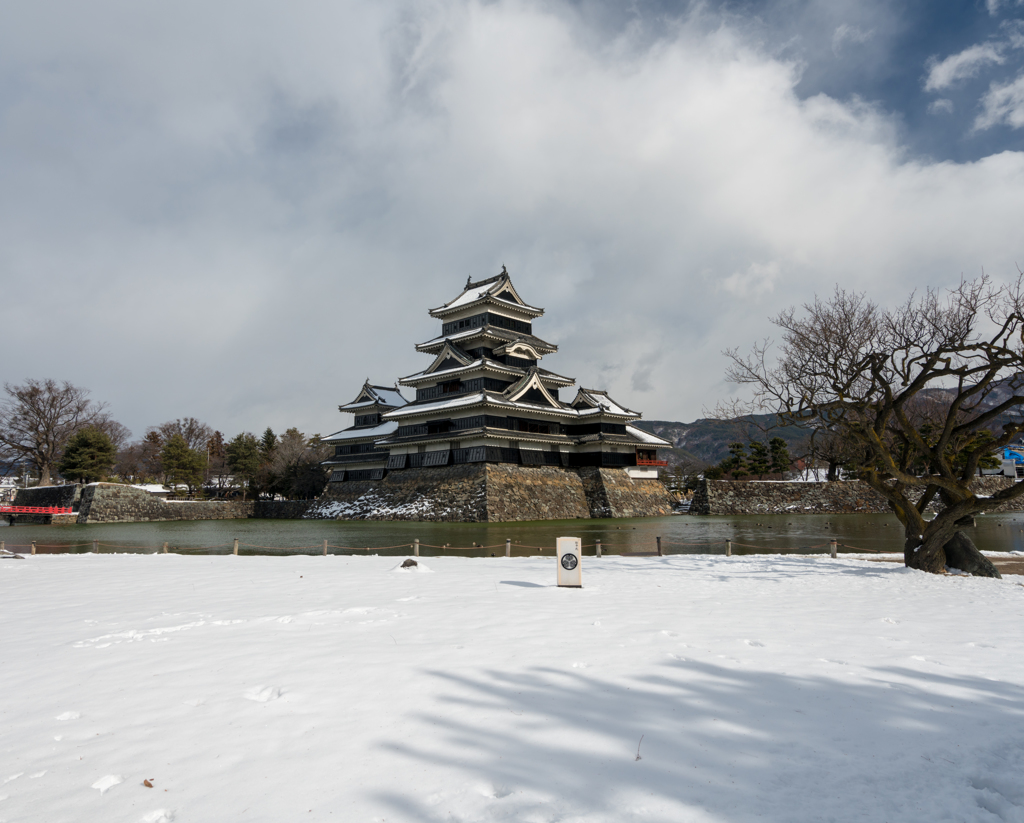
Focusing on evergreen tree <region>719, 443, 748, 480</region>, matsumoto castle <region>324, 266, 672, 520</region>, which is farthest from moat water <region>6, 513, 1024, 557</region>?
evergreen tree <region>719, 443, 748, 480</region>

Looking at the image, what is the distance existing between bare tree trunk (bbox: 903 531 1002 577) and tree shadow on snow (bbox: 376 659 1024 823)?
9472 mm

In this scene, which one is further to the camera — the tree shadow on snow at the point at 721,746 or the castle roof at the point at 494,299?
the castle roof at the point at 494,299

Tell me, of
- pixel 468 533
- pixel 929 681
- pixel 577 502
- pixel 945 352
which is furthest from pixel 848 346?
pixel 577 502

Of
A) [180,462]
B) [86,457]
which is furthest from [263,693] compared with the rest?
[180,462]

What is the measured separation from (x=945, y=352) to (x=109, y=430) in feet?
303

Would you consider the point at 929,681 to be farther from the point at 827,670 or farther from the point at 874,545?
the point at 874,545

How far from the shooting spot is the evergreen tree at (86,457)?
49719 millimetres

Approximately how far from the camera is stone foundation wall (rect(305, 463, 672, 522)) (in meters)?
38.6

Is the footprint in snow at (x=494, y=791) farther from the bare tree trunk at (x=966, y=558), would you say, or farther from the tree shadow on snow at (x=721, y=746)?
the bare tree trunk at (x=966, y=558)

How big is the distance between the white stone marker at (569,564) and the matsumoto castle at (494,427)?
2805 cm

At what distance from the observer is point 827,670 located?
5.27 m

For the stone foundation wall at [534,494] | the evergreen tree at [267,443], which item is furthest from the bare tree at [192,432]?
the stone foundation wall at [534,494]

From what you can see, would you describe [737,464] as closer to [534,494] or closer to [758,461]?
[758,461]

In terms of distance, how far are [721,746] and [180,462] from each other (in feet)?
222
